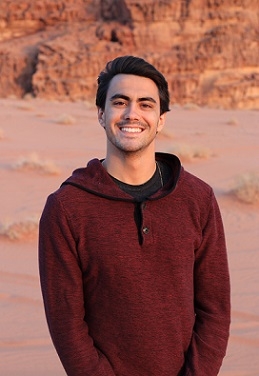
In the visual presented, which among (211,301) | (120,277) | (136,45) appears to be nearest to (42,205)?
(211,301)

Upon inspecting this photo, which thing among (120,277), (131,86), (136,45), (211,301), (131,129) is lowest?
(211,301)

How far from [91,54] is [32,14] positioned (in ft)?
22.0

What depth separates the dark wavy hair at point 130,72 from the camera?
1780mm

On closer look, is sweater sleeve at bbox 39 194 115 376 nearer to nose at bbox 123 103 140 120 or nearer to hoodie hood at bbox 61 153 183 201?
hoodie hood at bbox 61 153 183 201

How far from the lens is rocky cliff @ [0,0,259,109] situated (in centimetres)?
3250

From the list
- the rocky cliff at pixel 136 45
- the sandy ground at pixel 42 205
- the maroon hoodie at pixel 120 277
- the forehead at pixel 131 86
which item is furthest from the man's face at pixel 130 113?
the rocky cliff at pixel 136 45

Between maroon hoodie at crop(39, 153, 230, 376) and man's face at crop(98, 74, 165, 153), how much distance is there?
13cm

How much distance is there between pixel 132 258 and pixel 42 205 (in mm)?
4934

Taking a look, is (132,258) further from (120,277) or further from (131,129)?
(131,129)

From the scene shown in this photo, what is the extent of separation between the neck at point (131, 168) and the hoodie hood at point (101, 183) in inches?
1.7

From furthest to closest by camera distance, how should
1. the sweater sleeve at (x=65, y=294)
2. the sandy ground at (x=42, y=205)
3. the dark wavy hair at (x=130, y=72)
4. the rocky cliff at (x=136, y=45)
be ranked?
the rocky cliff at (x=136, y=45) < the sandy ground at (x=42, y=205) < the dark wavy hair at (x=130, y=72) < the sweater sleeve at (x=65, y=294)

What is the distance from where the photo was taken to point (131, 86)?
1791 millimetres

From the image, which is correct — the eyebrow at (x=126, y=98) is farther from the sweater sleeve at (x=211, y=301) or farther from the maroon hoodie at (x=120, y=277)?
the sweater sleeve at (x=211, y=301)

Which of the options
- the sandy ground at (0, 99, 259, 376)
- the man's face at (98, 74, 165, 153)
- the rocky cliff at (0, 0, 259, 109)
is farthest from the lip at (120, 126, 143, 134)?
the rocky cliff at (0, 0, 259, 109)
